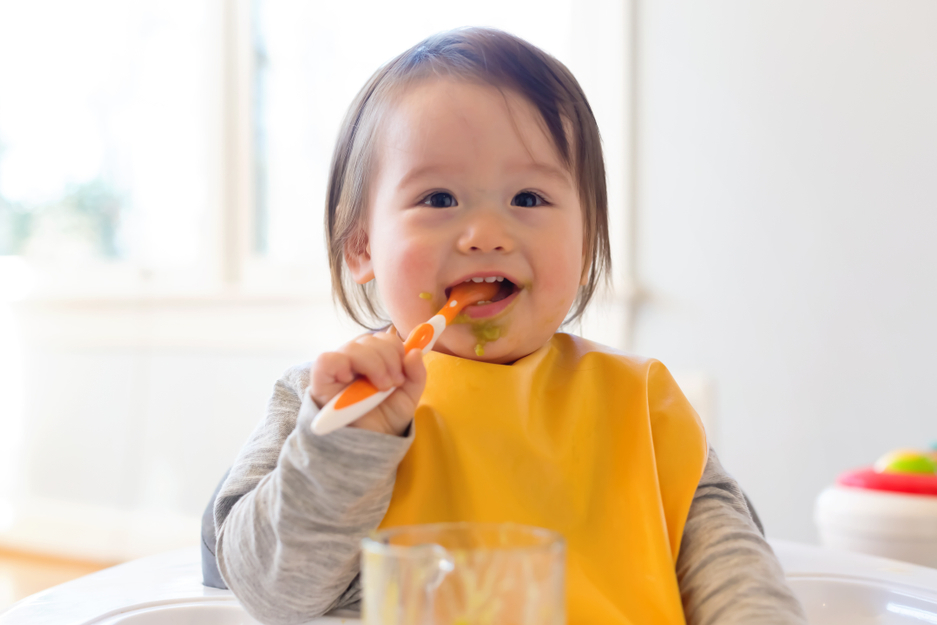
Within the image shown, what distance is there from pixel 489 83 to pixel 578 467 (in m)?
0.33

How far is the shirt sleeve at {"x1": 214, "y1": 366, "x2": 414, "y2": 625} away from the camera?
1.73 feet

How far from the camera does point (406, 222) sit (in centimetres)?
69

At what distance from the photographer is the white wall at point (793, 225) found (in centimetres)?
149

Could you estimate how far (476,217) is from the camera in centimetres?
67

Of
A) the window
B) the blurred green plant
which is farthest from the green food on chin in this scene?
the blurred green plant

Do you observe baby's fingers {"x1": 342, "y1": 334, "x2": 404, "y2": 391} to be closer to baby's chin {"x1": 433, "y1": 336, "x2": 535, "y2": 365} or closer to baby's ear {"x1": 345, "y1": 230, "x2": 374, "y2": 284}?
baby's chin {"x1": 433, "y1": 336, "x2": 535, "y2": 365}

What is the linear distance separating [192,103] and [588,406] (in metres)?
2.04

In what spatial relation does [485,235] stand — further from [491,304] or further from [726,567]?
[726,567]

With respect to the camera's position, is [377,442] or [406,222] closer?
[377,442]

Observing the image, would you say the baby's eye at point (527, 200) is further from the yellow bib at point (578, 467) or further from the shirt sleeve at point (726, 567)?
the shirt sleeve at point (726, 567)

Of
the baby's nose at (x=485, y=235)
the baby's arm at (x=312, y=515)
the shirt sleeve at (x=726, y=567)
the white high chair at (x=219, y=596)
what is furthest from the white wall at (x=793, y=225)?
the baby's arm at (x=312, y=515)

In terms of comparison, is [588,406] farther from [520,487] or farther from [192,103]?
[192,103]

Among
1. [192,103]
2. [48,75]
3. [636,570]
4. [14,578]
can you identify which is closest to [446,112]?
[636,570]

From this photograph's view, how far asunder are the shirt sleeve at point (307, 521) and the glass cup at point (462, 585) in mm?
198
